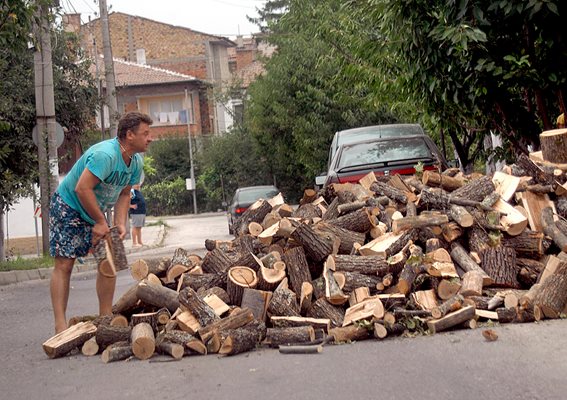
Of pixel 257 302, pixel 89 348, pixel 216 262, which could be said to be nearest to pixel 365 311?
pixel 257 302

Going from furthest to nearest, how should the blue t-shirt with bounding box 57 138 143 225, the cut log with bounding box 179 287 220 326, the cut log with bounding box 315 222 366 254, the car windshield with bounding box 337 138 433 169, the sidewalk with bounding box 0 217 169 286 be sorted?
the sidewalk with bounding box 0 217 169 286, the car windshield with bounding box 337 138 433 169, the cut log with bounding box 315 222 366 254, the blue t-shirt with bounding box 57 138 143 225, the cut log with bounding box 179 287 220 326

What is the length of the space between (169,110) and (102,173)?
53637 millimetres

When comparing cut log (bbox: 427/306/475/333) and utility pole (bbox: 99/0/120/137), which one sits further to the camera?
utility pole (bbox: 99/0/120/137)

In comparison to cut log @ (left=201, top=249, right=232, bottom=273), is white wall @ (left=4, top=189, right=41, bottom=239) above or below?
above

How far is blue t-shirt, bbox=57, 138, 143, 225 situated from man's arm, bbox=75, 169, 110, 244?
5 centimetres

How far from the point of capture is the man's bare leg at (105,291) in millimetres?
7422

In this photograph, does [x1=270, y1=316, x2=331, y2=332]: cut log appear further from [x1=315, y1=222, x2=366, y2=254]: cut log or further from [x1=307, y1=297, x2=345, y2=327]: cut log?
[x1=315, y1=222, x2=366, y2=254]: cut log

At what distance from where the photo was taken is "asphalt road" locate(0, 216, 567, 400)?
529cm

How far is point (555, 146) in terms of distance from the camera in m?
9.61

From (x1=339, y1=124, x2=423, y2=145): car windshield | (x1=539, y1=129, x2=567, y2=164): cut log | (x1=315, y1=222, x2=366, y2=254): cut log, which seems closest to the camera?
(x1=315, y1=222, x2=366, y2=254): cut log

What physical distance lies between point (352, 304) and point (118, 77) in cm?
5274

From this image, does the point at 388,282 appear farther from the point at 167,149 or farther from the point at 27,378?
the point at 167,149

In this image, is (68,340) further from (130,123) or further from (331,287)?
(331,287)

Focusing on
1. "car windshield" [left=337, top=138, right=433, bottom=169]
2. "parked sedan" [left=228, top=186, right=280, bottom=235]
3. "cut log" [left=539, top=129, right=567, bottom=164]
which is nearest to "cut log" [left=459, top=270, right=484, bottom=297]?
"cut log" [left=539, top=129, right=567, bottom=164]
